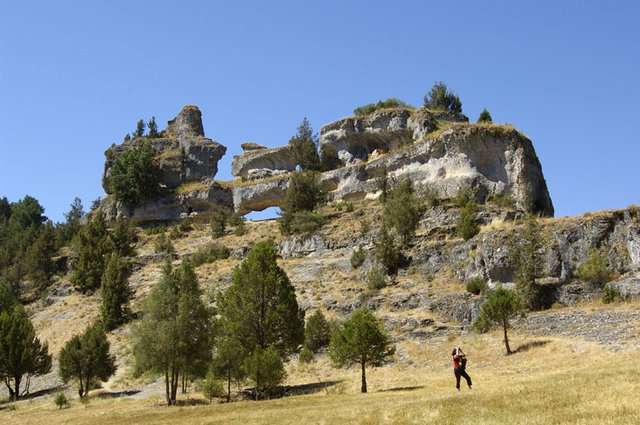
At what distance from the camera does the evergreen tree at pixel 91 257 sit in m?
55.3

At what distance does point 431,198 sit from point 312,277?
42.6 feet

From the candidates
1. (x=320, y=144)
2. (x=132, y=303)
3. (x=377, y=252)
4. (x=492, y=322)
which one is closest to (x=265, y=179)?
(x=320, y=144)

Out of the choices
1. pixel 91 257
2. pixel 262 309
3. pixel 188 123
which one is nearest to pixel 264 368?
pixel 262 309

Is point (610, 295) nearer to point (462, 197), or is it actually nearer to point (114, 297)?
point (462, 197)

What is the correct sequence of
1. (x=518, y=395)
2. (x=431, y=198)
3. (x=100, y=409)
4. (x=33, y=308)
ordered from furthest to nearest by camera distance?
(x=33, y=308) < (x=431, y=198) < (x=100, y=409) < (x=518, y=395)

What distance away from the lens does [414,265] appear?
139 feet

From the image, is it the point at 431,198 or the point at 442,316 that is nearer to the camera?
the point at 442,316

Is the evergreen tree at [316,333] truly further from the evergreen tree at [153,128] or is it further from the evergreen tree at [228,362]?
the evergreen tree at [153,128]

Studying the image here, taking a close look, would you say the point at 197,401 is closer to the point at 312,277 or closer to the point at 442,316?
the point at 442,316

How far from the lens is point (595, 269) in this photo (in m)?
32.2

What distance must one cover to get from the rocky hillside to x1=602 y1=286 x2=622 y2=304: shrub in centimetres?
1727

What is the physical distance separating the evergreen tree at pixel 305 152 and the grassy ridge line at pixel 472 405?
149ft

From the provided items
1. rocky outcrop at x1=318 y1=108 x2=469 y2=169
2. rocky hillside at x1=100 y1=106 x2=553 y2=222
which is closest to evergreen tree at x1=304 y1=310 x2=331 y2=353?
rocky hillside at x1=100 y1=106 x2=553 y2=222

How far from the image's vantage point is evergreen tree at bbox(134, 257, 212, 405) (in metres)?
28.6
